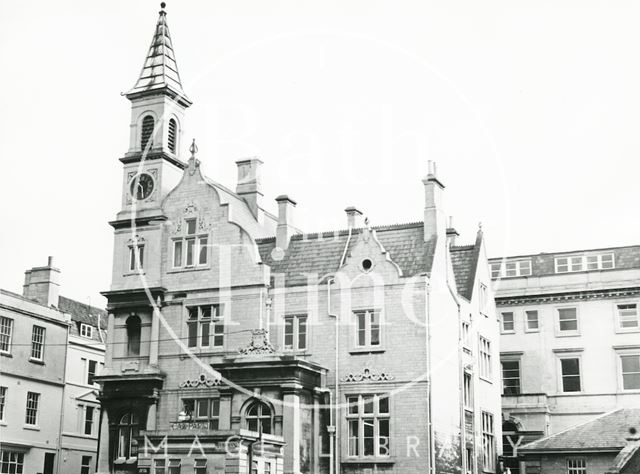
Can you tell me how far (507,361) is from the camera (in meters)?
60.2

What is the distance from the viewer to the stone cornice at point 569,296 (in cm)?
5838

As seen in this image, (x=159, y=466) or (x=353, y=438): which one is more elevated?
(x=353, y=438)

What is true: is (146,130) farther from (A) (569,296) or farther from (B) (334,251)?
(A) (569,296)

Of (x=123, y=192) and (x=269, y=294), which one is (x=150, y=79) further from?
(x=269, y=294)

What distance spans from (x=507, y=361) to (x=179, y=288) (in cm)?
2440

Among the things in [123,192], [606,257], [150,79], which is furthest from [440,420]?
[606,257]

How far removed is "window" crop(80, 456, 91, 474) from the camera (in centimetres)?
5566

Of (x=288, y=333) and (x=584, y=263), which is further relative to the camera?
(x=584, y=263)

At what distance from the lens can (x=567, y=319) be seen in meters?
59.8

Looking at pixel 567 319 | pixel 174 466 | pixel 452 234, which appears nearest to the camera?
pixel 174 466

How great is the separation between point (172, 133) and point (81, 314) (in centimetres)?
1808

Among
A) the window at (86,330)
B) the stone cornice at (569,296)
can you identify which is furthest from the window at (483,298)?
the window at (86,330)

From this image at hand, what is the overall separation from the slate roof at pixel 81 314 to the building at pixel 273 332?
46.3 ft

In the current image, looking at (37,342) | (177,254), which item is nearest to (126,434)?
(177,254)
